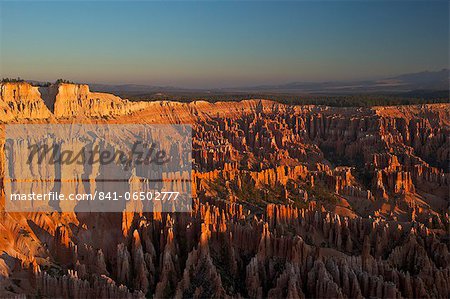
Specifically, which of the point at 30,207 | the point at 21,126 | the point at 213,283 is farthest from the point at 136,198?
the point at 21,126

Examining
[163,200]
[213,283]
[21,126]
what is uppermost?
[21,126]

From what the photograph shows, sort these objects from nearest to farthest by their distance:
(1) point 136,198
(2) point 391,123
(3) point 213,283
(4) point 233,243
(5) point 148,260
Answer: (3) point 213,283, (5) point 148,260, (4) point 233,243, (1) point 136,198, (2) point 391,123

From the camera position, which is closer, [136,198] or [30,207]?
[30,207]

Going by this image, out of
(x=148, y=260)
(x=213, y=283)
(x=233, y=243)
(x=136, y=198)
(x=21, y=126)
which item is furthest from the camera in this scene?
(x=21, y=126)

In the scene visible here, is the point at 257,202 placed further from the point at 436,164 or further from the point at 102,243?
the point at 436,164

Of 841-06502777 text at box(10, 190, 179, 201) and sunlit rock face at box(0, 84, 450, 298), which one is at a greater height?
841-06502777 text at box(10, 190, 179, 201)

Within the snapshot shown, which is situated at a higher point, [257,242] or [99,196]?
[99,196]

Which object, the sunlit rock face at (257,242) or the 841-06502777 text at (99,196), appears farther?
the 841-06502777 text at (99,196)

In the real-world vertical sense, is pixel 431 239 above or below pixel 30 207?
below

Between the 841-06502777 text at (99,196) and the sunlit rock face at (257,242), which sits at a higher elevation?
the 841-06502777 text at (99,196)

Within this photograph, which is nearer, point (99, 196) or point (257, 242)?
point (257, 242)

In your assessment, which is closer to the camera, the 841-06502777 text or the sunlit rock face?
the sunlit rock face
